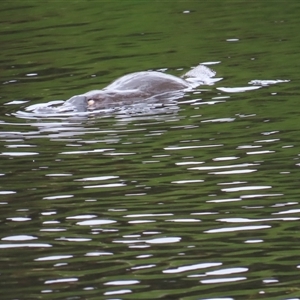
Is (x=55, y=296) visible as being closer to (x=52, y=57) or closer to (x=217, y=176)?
(x=217, y=176)

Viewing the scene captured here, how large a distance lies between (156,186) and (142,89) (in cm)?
648

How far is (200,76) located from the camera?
17.6 metres

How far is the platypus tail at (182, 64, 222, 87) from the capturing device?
17219 millimetres

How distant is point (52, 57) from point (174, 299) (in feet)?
47.2

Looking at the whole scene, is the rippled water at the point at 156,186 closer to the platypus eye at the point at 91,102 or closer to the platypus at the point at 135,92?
the platypus at the point at 135,92

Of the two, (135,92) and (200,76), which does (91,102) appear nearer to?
(135,92)

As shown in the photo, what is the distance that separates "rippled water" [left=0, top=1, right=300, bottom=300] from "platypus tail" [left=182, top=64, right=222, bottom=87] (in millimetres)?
292

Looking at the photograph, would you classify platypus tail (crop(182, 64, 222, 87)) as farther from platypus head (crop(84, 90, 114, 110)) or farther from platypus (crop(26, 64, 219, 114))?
platypus head (crop(84, 90, 114, 110))

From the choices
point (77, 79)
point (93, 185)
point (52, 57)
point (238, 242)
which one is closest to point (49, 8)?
point (52, 57)

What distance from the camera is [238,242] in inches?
331

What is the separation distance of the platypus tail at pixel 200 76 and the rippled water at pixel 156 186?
29 cm

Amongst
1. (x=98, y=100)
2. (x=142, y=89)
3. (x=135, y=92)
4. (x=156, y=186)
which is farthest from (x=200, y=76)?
(x=156, y=186)

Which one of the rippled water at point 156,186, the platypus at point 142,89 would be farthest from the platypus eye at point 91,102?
the rippled water at point 156,186

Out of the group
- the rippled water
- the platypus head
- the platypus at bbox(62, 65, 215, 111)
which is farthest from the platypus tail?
the platypus head
